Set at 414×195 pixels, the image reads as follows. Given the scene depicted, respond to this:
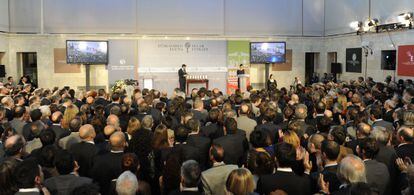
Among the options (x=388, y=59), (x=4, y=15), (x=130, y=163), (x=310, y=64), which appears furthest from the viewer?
(x=310, y=64)

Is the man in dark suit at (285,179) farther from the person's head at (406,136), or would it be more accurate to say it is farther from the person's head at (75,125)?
the person's head at (75,125)

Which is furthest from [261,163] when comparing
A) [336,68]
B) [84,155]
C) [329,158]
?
[336,68]

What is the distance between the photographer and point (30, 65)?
65.0 ft

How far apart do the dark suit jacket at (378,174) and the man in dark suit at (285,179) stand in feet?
2.50

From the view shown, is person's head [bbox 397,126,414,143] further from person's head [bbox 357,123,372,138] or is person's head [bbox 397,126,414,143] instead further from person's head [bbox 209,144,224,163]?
person's head [bbox 209,144,224,163]

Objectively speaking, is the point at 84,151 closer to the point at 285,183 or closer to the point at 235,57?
the point at 285,183

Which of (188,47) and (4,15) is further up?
(4,15)

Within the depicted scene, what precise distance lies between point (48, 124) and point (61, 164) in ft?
10.5

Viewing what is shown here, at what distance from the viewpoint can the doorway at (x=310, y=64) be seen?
22.5m

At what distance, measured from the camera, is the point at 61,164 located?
157 inches

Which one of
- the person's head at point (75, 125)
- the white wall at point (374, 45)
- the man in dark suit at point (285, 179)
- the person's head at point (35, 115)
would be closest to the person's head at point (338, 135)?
the man in dark suit at point (285, 179)

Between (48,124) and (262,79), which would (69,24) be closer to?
(262,79)

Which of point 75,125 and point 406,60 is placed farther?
point 406,60

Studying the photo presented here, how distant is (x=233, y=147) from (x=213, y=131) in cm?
98
